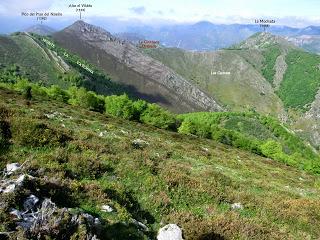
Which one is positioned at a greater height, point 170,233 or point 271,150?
point 170,233

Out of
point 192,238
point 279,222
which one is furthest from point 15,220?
point 279,222

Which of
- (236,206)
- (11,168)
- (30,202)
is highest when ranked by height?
(30,202)

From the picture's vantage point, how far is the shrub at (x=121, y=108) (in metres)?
96.4

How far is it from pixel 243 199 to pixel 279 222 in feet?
8.82

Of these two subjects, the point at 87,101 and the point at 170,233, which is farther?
the point at 87,101

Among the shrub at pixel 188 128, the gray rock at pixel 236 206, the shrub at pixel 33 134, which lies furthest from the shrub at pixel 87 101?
the gray rock at pixel 236 206

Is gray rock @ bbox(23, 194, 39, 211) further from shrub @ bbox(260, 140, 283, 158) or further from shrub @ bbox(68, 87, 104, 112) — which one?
shrub @ bbox(260, 140, 283, 158)

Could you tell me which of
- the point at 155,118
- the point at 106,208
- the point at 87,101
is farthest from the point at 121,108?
the point at 106,208

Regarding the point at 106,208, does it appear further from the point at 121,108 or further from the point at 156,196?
the point at 121,108

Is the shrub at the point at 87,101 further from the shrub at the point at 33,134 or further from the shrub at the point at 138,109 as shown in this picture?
the shrub at the point at 33,134

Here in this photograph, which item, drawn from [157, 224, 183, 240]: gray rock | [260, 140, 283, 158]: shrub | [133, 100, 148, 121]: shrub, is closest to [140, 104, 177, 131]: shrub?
[133, 100, 148, 121]: shrub

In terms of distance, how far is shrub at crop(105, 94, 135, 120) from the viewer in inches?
3794

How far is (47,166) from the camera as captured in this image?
2067 cm

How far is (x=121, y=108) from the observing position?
97.2 metres
